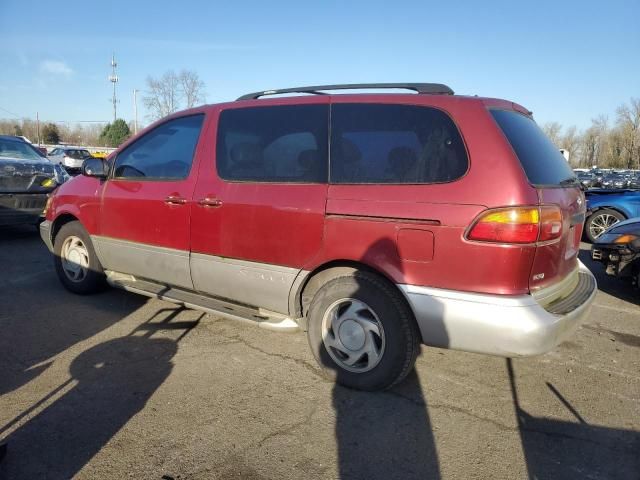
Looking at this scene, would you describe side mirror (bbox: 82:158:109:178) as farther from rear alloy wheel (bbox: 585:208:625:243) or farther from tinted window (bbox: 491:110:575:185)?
rear alloy wheel (bbox: 585:208:625:243)

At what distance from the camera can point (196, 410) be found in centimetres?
274

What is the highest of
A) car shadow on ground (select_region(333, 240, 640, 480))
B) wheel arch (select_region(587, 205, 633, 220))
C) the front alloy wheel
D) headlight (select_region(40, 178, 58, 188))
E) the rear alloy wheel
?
headlight (select_region(40, 178, 58, 188))

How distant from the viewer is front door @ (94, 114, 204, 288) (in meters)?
3.72

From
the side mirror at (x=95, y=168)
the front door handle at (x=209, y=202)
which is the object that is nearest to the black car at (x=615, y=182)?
the front door handle at (x=209, y=202)

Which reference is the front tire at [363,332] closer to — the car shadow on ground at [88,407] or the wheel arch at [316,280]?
the wheel arch at [316,280]

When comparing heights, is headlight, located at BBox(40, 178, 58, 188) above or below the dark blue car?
above

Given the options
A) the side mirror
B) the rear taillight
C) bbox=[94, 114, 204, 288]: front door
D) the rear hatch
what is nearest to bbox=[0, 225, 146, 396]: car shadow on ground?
bbox=[94, 114, 204, 288]: front door

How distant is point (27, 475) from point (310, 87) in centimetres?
296

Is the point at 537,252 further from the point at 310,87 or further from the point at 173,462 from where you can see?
the point at 173,462

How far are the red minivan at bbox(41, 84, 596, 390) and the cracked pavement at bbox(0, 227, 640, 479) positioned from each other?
1.17 ft

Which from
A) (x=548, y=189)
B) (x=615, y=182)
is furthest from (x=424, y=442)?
(x=615, y=182)

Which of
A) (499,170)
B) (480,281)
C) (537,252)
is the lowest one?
(480,281)

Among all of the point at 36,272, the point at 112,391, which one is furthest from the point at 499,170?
the point at 36,272

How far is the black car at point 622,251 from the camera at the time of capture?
494 centimetres
